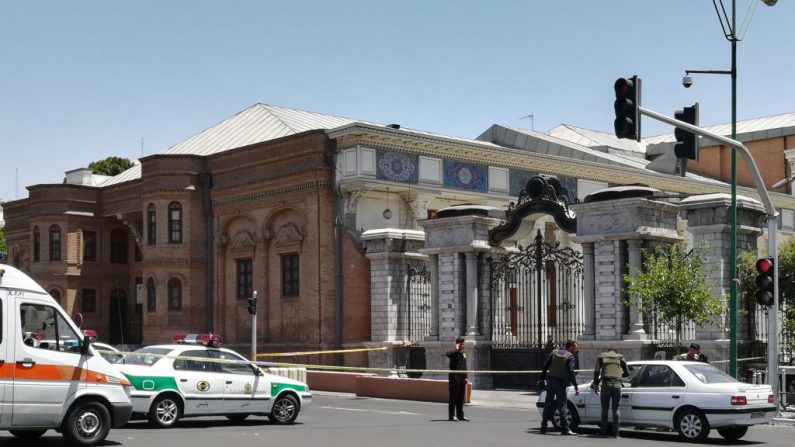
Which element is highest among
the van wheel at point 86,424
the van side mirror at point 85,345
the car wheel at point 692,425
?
the van side mirror at point 85,345

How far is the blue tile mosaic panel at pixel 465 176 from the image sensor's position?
38500 mm

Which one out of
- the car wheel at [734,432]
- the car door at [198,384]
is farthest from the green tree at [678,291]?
the car door at [198,384]

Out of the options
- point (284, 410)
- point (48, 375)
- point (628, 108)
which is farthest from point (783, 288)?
point (48, 375)

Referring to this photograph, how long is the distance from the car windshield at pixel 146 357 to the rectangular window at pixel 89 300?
1213 inches

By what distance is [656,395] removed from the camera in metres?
17.8

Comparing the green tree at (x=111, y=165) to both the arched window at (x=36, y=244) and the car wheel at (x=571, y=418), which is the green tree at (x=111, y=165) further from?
the car wheel at (x=571, y=418)

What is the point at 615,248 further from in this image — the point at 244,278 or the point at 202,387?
the point at 244,278

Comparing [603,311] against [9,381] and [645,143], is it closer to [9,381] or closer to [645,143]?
[9,381]

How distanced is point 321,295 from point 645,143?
109ft

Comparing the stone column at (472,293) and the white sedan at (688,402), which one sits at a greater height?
the stone column at (472,293)

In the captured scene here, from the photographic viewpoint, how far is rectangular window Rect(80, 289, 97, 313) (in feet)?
160

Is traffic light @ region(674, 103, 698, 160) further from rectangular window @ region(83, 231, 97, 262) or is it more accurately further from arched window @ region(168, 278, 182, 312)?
rectangular window @ region(83, 231, 97, 262)

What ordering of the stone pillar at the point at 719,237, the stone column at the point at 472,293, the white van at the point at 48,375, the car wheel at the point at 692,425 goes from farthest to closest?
the stone column at the point at 472,293 < the stone pillar at the point at 719,237 < the car wheel at the point at 692,425 < the white van at the point at 48,375

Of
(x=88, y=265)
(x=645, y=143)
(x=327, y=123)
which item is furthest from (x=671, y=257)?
(x=645, y=143)
